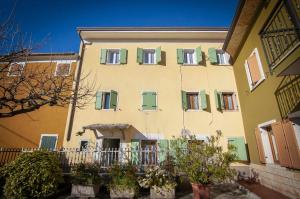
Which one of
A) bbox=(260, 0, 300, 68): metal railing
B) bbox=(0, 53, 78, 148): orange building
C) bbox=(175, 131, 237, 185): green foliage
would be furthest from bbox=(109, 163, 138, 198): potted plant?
bbox=(260, 0, 300, 68): metal railing

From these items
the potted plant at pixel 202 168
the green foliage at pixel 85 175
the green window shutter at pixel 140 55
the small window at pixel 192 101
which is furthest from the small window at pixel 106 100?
the potted plant at pixel 202 168

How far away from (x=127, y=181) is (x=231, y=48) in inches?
402

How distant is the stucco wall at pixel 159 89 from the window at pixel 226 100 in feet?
1.16

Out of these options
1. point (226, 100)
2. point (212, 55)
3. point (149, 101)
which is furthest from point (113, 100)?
point (212, 55)

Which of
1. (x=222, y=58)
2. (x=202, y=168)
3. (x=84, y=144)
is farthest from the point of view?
(x=222, y=58)

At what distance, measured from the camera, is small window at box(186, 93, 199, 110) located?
1173 centimetres

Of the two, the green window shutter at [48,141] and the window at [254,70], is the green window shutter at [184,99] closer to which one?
the window at [254,70]

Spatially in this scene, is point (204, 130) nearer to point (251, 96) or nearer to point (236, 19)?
point (251, 96)

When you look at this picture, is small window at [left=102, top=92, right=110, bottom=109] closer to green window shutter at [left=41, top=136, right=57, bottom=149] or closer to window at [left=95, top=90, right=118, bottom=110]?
window at [left=95, top=90, right=118, bottom=110]

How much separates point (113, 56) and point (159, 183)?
382 inches

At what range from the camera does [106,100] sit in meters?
11.8

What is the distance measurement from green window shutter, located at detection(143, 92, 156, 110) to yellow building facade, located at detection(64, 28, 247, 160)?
66 mm

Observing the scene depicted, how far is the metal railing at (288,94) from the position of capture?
6.22 m

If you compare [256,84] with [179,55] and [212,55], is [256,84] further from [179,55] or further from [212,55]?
[179,55]
